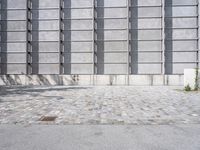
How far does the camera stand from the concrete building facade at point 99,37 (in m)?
23.4

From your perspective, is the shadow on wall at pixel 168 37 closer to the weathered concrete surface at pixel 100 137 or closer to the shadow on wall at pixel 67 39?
the shadow on wall at pixel 67 39

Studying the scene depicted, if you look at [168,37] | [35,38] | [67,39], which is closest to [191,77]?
[168,37]

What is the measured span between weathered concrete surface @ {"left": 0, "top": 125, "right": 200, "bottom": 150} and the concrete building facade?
1750 cm

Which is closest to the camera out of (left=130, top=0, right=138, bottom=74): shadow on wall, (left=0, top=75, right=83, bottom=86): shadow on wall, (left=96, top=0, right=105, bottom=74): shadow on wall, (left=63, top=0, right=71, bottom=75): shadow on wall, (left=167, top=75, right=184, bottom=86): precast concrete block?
(left=167, top=75, right=184, bottom=86): precast concrete block

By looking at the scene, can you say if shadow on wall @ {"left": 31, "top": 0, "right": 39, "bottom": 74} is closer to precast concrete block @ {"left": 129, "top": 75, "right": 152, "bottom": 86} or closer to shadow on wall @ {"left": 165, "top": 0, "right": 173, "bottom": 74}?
precast concrete block @ {"left": 129, "top": 75, "right": 152, "bottom": 86}

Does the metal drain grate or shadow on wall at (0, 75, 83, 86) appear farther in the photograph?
shadow on wall at (0, 75, 83, 86)

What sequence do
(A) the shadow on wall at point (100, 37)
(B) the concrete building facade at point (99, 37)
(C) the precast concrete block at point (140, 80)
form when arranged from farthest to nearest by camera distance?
(A) the shadow on wall at point (100, 37) → (B) the concrete building facade at point (99, 37) → (C) the precast concrete block at point (140, 80)

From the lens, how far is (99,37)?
24.1 meters

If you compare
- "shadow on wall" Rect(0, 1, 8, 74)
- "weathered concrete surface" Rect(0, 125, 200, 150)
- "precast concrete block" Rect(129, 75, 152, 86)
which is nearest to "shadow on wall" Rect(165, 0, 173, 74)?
"precast concrete block" Rect(129, 75, 152, 86)

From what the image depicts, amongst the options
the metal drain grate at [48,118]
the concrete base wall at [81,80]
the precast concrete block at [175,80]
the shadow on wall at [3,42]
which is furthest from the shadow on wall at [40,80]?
the metal drain grate at [48,118]

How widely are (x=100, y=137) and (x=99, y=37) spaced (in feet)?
66.6

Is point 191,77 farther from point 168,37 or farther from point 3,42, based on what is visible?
point 3,42

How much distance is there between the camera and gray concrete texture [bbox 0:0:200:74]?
23406 mm

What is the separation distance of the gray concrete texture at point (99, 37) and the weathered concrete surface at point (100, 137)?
18.3 m
